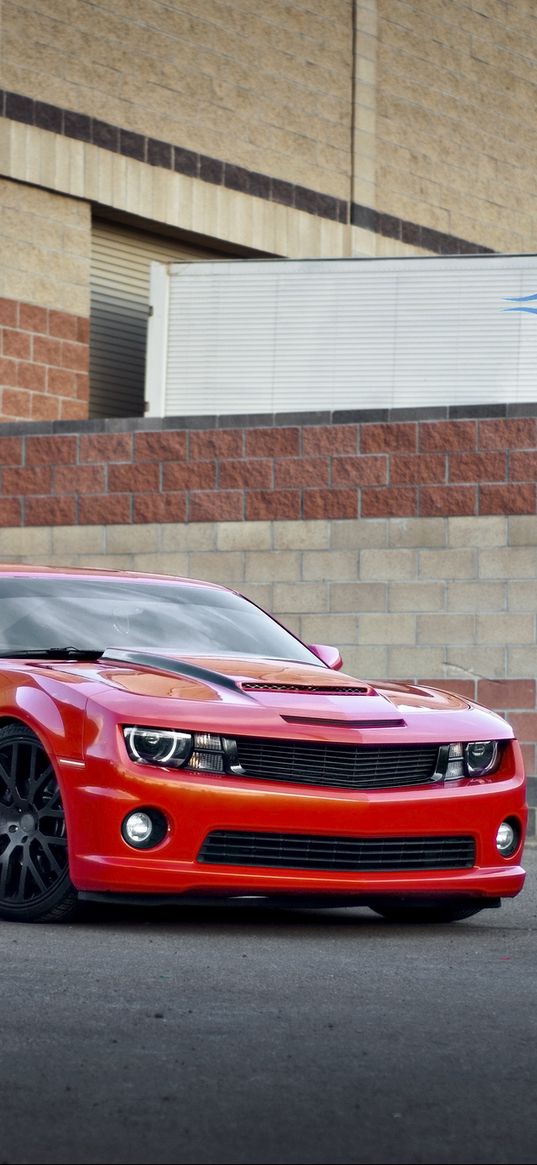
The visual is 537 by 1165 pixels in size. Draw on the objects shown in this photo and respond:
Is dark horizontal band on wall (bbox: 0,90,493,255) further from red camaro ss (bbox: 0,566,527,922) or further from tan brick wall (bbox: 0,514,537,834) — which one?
red camaro ss (bbox: 0,566,527,922)

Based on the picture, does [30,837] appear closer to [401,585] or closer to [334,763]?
[334,763]

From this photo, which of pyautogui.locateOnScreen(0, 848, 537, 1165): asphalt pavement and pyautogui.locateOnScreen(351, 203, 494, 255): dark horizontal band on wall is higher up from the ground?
pyautogui.locateOnScreen(351, 203, 494, 255): dark horizontal band on wall

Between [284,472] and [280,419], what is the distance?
0.40m

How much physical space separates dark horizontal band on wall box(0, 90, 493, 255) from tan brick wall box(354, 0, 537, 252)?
0.18m

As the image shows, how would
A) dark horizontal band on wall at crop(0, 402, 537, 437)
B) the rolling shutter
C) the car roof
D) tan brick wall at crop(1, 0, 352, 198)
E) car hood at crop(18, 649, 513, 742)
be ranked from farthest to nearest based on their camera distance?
the rolling shutter, tan brick wall at crop(1, 0, 352, 198), dark horizontal band on wall at crop(0, 402, 537, 437), the car roof, car hood at crop(18, 649, 513, 742)

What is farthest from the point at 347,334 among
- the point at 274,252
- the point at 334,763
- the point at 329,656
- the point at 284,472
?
the point at 334,763

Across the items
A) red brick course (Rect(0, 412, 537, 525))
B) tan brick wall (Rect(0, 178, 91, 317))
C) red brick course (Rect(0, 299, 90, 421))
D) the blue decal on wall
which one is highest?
tan brick wall (Rect(0, 178, 91, 317))

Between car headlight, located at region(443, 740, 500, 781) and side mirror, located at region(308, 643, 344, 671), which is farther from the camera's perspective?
side mirror, located at region(308, 643, 344, 671)

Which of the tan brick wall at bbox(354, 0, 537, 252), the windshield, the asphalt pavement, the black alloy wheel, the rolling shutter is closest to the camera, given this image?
the asphalt pavement

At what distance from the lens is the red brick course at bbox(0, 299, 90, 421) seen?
57.2 feet

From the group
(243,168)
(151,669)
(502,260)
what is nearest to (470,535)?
(502,260)

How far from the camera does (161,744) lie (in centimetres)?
668

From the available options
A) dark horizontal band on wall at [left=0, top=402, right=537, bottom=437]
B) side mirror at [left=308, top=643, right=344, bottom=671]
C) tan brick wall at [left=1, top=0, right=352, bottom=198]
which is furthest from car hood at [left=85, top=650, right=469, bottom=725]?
tan brick wall at [left=1, top=0, right=352, bottom=198]

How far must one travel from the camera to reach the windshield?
7715mm
